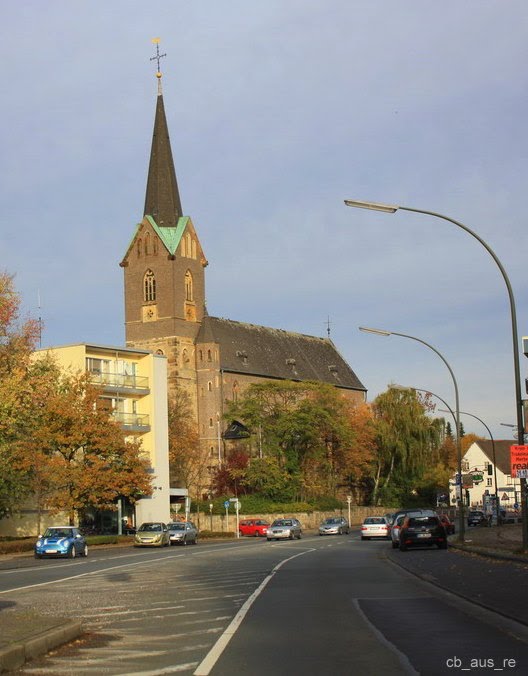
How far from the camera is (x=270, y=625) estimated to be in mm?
13992

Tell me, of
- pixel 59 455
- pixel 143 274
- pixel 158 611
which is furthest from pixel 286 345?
pixel 158 611

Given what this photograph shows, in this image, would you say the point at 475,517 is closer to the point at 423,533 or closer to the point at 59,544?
the point at 423,533

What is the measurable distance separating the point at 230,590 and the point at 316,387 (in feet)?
245

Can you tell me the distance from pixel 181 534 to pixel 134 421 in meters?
16.2

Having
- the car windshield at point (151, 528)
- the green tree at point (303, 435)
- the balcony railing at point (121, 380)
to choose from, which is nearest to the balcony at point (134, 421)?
the balcony railing at point (121, 380)

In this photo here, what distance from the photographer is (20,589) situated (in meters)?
21.8

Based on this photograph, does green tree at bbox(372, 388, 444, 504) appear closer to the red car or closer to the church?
the church

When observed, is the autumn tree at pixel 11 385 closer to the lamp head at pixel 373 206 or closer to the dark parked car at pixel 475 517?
the lamp head at pixel 373 206

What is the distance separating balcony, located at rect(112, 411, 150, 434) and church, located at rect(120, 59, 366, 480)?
3429 centimetres

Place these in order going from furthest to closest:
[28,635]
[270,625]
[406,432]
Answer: [406,432], [270,625], [28,635]

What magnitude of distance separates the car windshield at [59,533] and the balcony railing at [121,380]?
1020 inches

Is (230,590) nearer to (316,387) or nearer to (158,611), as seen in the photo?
(158,611)

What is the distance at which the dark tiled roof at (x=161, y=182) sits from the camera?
112750 millimetres

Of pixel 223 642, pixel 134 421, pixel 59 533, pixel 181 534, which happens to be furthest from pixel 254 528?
pixel 223 642
